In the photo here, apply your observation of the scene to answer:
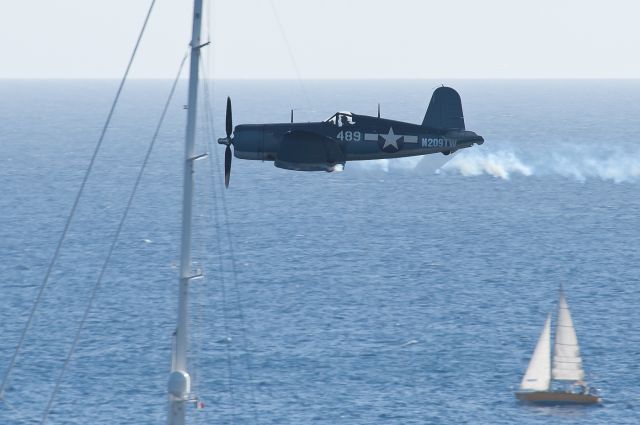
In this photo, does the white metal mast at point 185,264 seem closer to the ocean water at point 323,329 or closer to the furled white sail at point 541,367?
the ocean water at point 323,329

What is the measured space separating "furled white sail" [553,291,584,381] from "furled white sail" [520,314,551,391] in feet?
4.38

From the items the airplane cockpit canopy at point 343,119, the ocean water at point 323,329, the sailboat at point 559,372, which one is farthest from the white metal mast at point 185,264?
the sailboat at point 559,372

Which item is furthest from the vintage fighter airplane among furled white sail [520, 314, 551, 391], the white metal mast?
furled white sail [520, 314, 551, 391]

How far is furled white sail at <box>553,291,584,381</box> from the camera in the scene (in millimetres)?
103438

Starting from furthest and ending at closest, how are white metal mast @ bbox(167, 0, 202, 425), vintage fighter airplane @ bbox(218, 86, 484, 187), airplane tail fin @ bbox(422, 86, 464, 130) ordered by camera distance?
airplane tail fin @ bbox(422, 86, 464, 130)
vintage fighter airplane @ bbox(218, 86, 484, 187)
white metal mast @ bbox(167, 0, 202, 425)

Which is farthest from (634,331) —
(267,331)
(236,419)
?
(236,419)

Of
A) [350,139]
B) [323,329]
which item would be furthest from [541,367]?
[350,139]

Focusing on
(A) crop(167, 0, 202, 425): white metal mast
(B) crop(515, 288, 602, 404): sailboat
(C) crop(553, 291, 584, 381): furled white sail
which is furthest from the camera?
(B) crop(515, 288, 602, 404): sailboat

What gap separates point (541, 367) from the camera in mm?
111188

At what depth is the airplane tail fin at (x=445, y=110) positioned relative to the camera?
5025 centimetres

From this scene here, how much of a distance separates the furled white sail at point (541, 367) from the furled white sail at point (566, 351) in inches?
52.6

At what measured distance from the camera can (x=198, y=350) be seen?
130500 millimetres

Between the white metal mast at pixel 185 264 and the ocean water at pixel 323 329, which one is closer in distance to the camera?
the white metal mast at pixel 185 264

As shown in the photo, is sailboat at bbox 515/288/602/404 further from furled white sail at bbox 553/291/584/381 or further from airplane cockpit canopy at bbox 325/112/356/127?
airplane cockpit canopy at bbox 325/112/356/127
